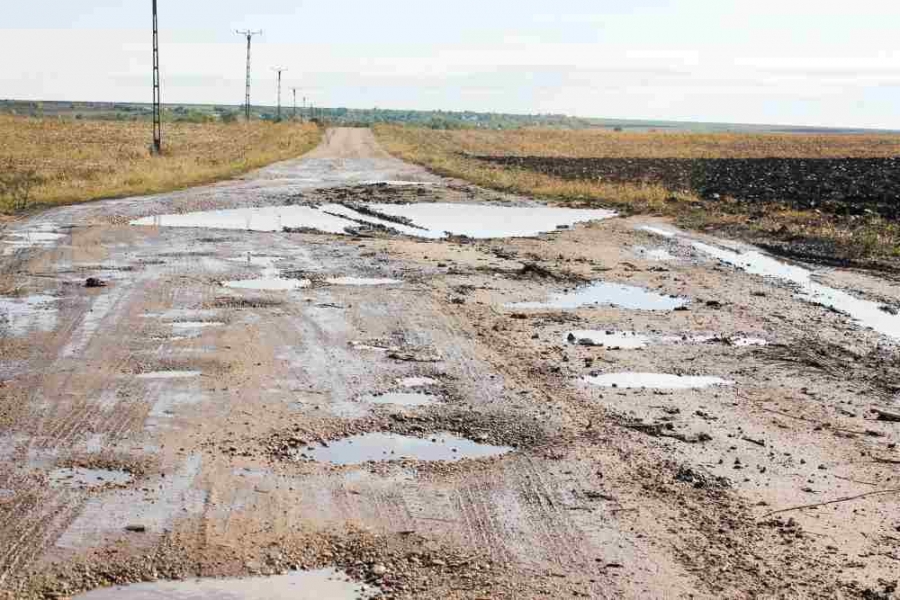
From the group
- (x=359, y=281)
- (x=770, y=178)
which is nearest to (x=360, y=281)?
(x=359, y=281)

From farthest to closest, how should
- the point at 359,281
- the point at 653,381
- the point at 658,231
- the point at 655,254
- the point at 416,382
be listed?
the point at 658,231 → the point at 655,254 → the point at 359,281 → the point at 653,381 → the point at 416,382

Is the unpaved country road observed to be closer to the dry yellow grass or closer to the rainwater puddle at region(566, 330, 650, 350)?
the rainwater puddle at region(566, 330, 650, 350)

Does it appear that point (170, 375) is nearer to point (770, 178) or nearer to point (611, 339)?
point (611, 339)

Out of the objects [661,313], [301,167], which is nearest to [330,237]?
[661,313]

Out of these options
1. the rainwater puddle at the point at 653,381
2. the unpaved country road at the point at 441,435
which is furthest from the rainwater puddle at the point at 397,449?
the rainwater puddle at the point at 653,381

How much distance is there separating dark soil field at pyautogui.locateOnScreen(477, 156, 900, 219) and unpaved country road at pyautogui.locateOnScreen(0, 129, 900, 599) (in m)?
13.0

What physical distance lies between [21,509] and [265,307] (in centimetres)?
584

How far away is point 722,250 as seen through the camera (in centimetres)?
1692

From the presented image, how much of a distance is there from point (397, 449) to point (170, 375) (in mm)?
2505

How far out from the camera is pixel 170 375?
27.1ft

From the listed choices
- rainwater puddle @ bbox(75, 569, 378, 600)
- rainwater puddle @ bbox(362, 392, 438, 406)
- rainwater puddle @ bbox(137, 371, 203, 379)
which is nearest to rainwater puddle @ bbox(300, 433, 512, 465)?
rainwater puddle @ bbox(362, 392, 438, 406)

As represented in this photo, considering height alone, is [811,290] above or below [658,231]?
below

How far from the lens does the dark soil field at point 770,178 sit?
1033 inches

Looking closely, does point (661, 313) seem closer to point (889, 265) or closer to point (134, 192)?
point (889, 265)
